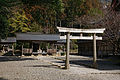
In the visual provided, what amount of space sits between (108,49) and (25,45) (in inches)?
641

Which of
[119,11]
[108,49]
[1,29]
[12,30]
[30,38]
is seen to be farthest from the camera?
[12,30]

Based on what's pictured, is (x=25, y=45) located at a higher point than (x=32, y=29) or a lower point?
lower

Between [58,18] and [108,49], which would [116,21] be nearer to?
[108,49]

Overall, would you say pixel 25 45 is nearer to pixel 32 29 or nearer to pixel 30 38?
pixel 32 29

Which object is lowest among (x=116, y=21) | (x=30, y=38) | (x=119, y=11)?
(x=30, y=38)

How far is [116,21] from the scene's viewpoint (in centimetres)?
1481

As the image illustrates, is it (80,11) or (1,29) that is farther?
(80,11)

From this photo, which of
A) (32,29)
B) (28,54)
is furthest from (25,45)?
(28,54)

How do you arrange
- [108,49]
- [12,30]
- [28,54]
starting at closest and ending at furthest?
[108,49] → [28,54] → [12,30]

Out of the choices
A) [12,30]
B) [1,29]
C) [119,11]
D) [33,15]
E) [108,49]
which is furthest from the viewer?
[12,30]

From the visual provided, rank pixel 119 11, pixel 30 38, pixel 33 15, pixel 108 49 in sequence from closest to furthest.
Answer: pixel 119 11 < pixel 30 38 < pixel 108 49 < pixel 33 15

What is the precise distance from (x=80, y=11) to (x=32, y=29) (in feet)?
50.1

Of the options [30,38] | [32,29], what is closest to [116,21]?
[30,38]

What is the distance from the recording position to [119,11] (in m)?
14.7
